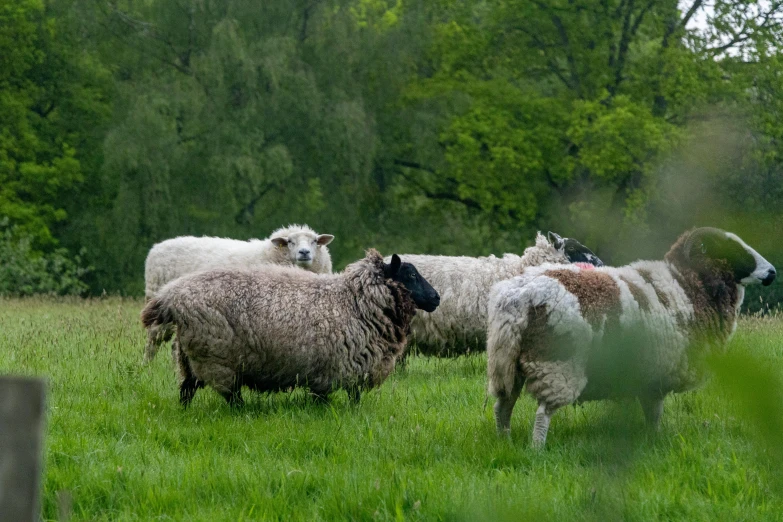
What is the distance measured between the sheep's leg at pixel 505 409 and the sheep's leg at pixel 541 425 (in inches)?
9.8

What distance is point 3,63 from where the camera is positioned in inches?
1144

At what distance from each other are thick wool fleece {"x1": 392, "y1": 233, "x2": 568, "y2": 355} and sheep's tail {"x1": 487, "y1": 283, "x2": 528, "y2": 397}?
368 centimetres

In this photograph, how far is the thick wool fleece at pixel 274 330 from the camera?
6711 millimetres

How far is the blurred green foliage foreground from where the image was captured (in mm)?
26984

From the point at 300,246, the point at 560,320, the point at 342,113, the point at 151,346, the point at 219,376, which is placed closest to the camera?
the point at 560,320

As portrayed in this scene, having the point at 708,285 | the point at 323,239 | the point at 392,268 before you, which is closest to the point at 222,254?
the point at 323,239

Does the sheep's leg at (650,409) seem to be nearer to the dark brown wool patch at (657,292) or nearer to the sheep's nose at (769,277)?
the dark brown wool patch at (657,292)

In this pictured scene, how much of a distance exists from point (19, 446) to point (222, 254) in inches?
407

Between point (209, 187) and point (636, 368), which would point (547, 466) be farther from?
point (209, 187)

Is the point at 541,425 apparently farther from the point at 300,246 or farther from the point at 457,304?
the point at 300,246

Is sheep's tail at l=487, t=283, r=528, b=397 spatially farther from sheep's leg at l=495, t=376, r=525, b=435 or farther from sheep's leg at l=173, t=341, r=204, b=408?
sheep's leg at l=173, t=341, r=204, b=408

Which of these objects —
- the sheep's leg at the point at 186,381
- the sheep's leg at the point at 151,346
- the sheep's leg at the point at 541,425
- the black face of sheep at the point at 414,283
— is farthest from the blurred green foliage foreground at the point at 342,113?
the sheep's leg at the point at 541,425

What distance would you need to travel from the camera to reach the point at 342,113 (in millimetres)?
27844

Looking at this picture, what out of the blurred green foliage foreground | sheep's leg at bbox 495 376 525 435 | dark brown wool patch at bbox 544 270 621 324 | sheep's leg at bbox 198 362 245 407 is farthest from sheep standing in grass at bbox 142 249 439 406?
the blurred green foliage foreground
